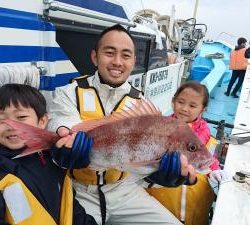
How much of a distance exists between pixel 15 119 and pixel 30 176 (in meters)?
0.33

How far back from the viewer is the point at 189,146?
168cm

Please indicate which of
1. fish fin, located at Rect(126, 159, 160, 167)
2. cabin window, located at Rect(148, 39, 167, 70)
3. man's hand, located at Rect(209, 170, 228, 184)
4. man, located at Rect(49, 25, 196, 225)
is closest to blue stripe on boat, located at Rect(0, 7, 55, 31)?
man, located at Rect(49, 25, 196, 225)

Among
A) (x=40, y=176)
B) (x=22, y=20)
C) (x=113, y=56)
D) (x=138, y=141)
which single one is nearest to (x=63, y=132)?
(x=40, y=176)

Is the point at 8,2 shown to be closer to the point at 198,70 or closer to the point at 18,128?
the point at 18,128

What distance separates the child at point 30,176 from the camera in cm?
153

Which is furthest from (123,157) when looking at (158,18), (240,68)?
(240,68)

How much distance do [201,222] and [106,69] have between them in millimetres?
1361

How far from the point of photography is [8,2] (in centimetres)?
204

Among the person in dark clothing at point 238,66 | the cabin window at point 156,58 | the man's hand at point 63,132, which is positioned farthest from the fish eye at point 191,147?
the person in dark clothing at point 238,66

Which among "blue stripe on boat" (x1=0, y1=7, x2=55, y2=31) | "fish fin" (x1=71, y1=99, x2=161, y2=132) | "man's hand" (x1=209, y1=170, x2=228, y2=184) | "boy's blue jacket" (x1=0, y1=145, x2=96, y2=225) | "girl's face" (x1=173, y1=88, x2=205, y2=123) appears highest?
"blue stripe on boat" (x1=0, y1=7, x2=55, y2=31)

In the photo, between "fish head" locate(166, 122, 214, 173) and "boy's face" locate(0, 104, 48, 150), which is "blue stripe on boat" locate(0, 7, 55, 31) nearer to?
"boy's face" locate(0, 104, 48, 150)

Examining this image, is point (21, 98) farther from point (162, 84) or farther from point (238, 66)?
point (238, 66)

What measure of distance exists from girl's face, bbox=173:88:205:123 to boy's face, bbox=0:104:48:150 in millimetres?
1290

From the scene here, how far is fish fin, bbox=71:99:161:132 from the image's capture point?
5.62 ft
